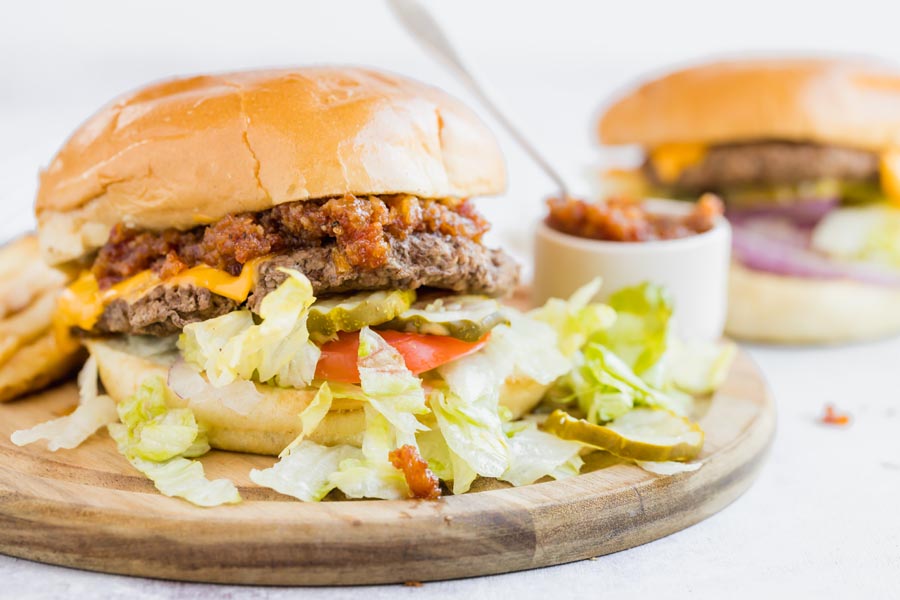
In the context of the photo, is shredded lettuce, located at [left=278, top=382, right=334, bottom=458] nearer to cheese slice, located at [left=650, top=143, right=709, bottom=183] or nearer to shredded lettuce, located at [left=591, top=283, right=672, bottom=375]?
shredded lettuce, located at [left=591, top=283, right=672, bottom=375]

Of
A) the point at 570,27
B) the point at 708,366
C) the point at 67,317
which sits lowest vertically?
the point at 708,366

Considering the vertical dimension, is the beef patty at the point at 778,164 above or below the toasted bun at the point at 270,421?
above

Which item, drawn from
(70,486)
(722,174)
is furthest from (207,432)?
(722,174)

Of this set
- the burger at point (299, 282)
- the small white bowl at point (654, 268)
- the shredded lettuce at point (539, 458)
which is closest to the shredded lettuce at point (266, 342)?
the burger at point (299, 282)

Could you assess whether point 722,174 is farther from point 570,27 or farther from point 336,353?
point 570,27

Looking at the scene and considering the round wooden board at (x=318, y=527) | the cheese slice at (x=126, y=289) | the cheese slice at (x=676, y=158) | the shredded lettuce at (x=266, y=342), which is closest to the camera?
the round wooden board at (x=318, y=527)

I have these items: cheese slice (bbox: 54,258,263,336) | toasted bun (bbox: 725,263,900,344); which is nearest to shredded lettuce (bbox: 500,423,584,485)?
cheese slice (bbox: 54,258,263,336)

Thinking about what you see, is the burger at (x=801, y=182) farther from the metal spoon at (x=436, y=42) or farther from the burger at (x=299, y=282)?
the burger at (x=299, y=282)

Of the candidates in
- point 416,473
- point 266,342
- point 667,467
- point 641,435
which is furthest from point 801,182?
point 266,342
